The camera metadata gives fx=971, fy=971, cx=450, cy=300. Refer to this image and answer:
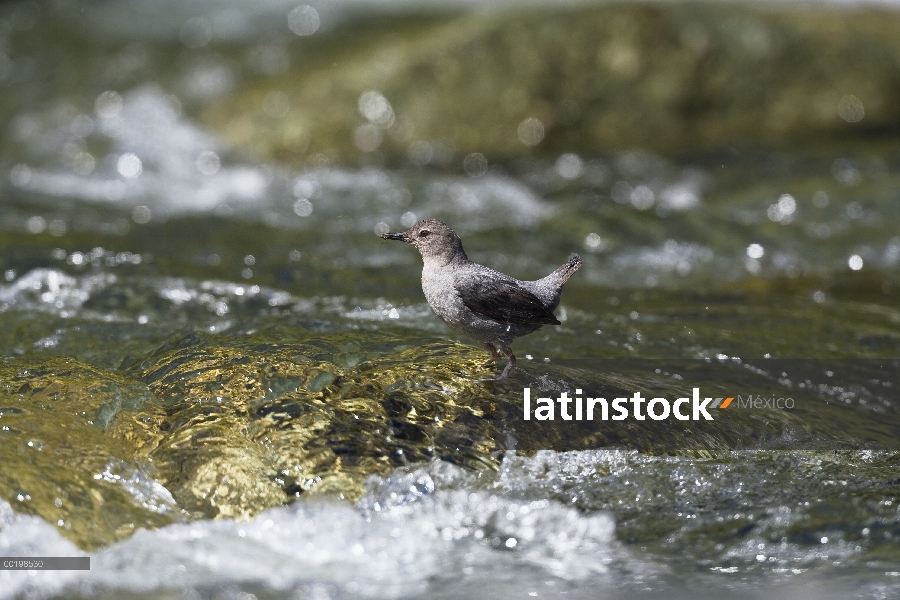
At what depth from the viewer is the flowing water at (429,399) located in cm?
347

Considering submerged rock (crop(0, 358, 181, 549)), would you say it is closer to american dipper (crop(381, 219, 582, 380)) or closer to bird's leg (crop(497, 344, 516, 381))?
american dipper (crop(381, 219, 582, 380))

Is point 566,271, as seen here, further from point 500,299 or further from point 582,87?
point 582,87

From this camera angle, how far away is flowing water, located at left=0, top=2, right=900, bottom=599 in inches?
137

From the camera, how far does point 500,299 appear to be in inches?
159

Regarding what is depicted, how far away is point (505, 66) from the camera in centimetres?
1014

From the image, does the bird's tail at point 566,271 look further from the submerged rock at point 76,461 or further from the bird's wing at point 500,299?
the submerged rock at point 76,461

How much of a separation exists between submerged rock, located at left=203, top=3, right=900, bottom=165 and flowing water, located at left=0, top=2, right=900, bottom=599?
1305 millimetres

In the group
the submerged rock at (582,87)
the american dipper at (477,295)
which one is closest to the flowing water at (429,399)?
the american dipper at (477,295)

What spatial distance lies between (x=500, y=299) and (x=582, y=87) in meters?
6.70

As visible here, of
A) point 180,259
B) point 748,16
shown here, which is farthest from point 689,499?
point 748,16

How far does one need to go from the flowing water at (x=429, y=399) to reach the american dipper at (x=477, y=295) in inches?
9.7

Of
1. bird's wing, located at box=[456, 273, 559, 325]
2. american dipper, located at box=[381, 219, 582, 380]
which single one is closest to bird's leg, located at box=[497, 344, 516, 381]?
american dipper, located at box=[381, 219, 582, 380]

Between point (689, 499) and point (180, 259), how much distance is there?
442cm

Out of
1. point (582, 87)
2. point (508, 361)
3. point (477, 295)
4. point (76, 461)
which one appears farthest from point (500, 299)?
point (582, 87)
